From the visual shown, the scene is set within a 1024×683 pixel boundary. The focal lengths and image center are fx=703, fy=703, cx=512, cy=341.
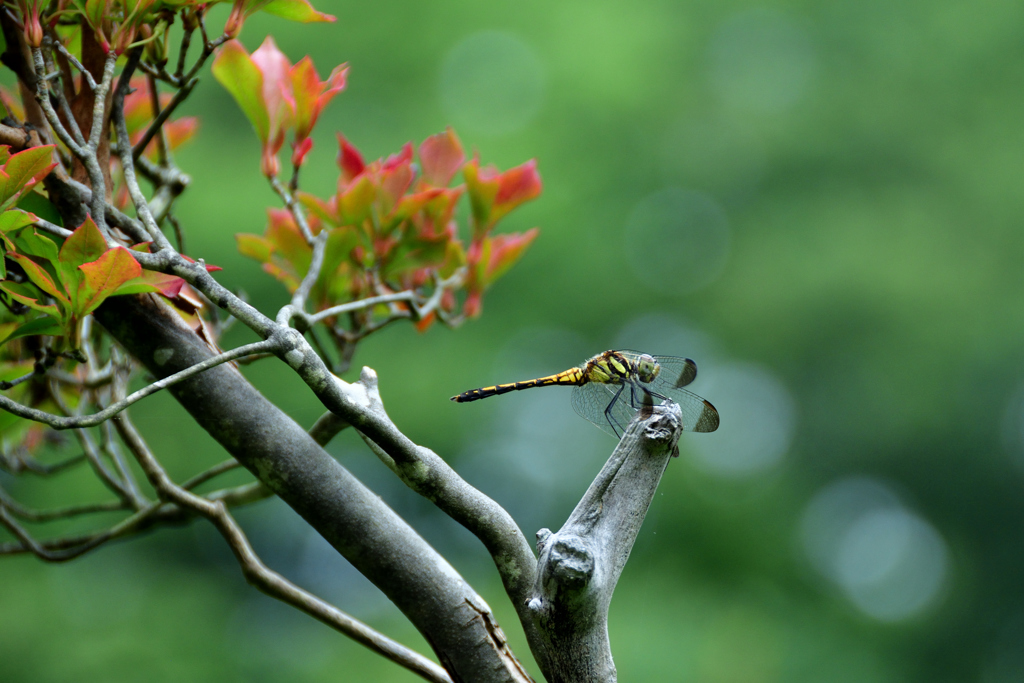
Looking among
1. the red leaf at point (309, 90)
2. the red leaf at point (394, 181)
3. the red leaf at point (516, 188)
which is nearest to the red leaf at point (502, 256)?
the red leaf at point (516, 188)

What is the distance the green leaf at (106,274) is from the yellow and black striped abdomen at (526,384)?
42 centimetres

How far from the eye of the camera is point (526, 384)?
88cm

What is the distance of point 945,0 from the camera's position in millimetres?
3756

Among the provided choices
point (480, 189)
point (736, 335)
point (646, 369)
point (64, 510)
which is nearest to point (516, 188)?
point (480, 189)

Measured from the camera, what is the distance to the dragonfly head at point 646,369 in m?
0.83

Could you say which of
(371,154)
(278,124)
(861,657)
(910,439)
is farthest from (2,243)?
(910,439)

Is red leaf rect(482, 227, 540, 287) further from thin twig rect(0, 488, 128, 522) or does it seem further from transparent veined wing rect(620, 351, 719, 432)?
thin twig rect(0, 488, 128, 522)

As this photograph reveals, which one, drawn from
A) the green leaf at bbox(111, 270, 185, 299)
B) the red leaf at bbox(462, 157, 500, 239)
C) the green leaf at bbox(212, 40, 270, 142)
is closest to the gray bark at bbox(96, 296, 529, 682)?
the green leaf at bbox(111, 270, 185, 299)

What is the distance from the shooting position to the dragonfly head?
0.83 m

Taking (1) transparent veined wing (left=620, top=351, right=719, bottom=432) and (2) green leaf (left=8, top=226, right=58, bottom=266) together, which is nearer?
(2) green leaf (left=8, top=226, right=58, bottom=266)

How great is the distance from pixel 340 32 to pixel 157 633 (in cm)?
→ 266

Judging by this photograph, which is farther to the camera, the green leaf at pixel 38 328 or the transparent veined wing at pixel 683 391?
the transparent veined wing at pixel 683 391

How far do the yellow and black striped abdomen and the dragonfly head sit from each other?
3.0 inches

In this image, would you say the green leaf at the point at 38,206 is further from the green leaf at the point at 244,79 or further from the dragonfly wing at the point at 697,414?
the dragonfly wing at the point at 697,414
